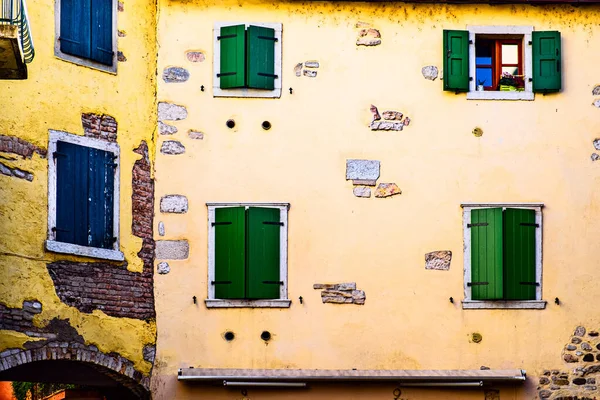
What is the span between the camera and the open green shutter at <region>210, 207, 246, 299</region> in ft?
72.1

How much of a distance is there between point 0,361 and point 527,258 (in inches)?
279

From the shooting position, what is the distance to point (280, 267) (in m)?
22.1

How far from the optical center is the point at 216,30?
73.8ft

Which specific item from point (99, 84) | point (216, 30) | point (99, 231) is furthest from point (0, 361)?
point (216, 30)

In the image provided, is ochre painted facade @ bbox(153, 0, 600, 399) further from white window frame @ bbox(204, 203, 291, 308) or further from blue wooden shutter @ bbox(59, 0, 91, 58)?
Answer: blue wooden shutter @ bbox(59, 0, 91, 58)

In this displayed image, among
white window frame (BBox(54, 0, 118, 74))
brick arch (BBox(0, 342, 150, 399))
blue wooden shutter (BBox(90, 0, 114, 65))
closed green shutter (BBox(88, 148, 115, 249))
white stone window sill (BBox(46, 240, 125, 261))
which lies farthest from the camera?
blue wooden shutter (BBox(90, 0, 114, 65))

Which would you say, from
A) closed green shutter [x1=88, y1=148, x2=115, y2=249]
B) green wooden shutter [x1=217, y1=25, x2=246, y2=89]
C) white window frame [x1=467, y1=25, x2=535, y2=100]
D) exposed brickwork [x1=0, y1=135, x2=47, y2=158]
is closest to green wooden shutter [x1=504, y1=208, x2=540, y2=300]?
white window frame [x1=467, y1=25, x2=535, y2=100]

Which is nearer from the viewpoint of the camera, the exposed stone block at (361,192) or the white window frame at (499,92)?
the exposed stone block at (361,192)

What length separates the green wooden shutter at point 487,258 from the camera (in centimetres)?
2206

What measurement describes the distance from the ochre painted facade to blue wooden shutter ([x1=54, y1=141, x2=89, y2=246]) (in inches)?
53.7

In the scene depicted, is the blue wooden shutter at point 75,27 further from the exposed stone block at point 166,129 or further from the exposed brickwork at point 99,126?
the exposed stone block at point 166,129

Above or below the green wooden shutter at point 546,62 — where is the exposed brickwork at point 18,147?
below

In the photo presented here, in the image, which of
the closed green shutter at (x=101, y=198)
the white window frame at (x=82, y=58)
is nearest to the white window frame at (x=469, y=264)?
the closed green shutter at (x=101, y=198)

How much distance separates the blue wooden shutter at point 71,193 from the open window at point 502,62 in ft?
16.7
